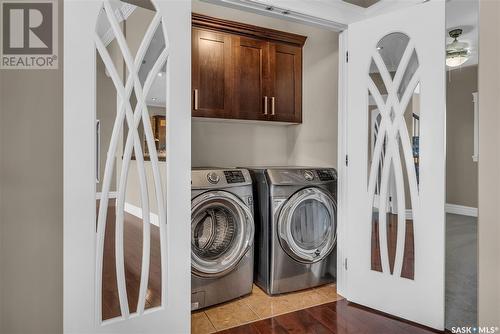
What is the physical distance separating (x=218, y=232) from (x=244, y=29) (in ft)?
5.95

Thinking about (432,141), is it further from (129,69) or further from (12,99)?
(12,99)

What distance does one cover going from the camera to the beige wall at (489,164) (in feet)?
5.08

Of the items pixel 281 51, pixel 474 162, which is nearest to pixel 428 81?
pixel 281 51

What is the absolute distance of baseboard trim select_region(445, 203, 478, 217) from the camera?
5374 millimetres

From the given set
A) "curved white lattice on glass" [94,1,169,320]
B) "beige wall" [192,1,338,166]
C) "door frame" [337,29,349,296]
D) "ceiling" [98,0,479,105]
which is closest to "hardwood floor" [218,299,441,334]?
"door frame" [337,29,349,296]

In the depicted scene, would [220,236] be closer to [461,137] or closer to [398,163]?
[398,163]

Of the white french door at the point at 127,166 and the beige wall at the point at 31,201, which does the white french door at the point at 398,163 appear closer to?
the white french door at the point at 127,166

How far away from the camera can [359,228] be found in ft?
7.39

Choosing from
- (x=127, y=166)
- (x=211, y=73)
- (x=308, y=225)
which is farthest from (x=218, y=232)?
(x=211, y=73)

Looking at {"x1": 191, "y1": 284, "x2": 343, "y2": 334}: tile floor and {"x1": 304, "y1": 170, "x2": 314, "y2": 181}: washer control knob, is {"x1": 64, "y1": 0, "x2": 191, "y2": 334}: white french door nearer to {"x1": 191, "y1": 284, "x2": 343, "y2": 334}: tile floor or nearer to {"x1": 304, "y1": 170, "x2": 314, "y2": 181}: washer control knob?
{"x1": 191, "y1": 284, "x2": 343, "y2": 334}: tile floor

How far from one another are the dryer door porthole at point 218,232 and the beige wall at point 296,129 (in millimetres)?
843

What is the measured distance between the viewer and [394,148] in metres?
2.09

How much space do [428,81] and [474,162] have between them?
4.39 metres

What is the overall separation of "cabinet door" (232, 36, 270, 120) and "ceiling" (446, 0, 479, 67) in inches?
74.5
